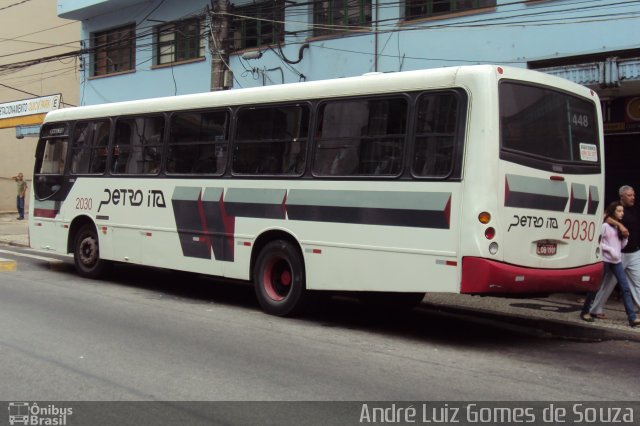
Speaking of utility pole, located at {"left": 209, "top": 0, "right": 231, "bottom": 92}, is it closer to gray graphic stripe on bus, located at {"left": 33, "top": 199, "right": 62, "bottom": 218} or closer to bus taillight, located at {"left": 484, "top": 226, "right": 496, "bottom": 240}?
gray graphic stripe on bus, located at {"left": 33, "top": 199, "right": 62, "bottom": 218}

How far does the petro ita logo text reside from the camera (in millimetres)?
4750

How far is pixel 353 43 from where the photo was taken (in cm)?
1516

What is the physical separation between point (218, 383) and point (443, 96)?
3.83 metres

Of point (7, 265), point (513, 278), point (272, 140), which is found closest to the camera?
point (513, 278)

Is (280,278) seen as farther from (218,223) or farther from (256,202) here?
(218,223)

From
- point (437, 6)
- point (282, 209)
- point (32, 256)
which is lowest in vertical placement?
point (32, 256)

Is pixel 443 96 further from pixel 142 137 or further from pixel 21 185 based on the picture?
pixel 21 185

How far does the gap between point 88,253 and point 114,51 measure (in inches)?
458

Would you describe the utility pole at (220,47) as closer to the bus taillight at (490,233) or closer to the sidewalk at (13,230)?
the sidewalk at (13,230)

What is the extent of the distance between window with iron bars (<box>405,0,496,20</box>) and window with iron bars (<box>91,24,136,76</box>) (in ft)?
31.7

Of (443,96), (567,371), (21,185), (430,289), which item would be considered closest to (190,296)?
(430,289)

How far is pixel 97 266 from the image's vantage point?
11.8 meters

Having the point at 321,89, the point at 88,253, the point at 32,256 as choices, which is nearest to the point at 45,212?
the point at 88,253

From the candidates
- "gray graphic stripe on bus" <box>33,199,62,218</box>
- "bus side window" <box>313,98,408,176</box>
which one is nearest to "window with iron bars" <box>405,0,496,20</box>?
"bus side window" <box>313,98,408,176</box>
